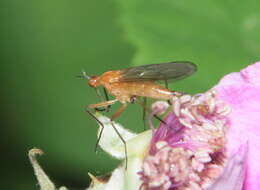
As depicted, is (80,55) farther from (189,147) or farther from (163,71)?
(189,147)

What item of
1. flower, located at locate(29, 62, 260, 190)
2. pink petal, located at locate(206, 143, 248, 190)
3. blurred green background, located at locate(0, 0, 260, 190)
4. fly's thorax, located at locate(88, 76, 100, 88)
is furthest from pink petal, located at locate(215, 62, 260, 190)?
blurred green background, located at locate(0, 0, 260, 190)

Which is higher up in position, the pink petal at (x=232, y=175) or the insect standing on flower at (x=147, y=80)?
the insect standing on flower at (x=147, y=80)

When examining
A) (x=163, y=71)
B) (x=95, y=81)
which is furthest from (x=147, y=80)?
(x=95, y=81)

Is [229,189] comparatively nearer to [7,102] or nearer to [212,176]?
[212,176]

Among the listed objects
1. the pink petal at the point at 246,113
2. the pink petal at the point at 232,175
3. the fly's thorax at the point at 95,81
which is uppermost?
the fly's thorax at the point at 95,81

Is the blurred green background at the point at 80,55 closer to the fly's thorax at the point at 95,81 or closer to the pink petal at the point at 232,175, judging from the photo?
the fly's thorax at the point at 95,81

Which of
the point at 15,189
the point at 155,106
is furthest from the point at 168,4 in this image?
the point at 155,106

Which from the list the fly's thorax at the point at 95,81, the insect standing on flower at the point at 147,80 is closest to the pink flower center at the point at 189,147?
the insect standing on flower at the point at 147,80
